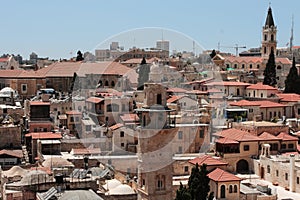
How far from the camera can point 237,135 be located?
2634 cm

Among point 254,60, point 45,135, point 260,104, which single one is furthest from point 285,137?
point 254,60

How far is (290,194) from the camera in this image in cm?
2236

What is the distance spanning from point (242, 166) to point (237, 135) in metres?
1.52

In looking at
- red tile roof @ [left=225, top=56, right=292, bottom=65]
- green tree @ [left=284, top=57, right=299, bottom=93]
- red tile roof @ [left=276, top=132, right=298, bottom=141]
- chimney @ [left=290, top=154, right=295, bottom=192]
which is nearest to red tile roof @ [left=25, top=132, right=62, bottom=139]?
red tile roof @ [left=276, top=132, right=298, bottom=141]

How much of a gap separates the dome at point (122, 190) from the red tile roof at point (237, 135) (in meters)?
8.03

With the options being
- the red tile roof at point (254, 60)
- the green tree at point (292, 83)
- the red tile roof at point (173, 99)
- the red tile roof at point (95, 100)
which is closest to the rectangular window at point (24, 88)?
the red tile roof at point (95, 100)

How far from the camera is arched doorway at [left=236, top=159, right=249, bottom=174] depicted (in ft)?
84.3

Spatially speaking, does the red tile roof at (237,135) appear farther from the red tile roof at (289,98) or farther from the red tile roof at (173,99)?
the red tile roof at (289,98)

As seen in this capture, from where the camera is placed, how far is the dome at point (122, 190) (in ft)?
62.0

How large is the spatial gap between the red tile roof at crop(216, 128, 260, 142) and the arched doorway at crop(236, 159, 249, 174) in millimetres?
1051

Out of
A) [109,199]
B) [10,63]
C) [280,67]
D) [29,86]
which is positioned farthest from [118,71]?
[109,199]

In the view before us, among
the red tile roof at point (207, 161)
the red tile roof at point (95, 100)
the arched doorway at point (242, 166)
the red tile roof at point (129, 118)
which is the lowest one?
the arched doorway at point (242, 166)

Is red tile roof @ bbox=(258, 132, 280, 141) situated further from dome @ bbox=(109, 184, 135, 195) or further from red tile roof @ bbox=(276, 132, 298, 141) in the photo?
dome @ bbox=(109, 184, 135, 195)

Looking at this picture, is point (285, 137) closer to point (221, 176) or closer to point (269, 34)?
point (221, 176)
